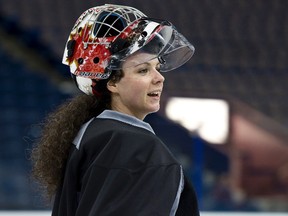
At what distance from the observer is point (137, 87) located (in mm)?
1176

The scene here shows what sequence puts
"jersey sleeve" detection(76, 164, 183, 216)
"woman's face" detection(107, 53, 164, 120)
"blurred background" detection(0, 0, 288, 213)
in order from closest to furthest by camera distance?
1. "jersey sleeve" detection(76, 164, 183, 216)
2. "woman's face" detection(107, 53, 164, 120)
3. "blurred background" detection(0, 0, 288, 213)

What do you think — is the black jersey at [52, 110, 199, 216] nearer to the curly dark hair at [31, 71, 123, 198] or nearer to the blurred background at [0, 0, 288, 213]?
the curly dark hair at [31, 71, 123, 198]

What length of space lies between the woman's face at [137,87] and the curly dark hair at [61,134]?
33 millimetres

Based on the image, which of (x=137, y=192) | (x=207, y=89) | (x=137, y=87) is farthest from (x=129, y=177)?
(x=207, y=89)

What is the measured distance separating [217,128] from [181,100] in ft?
1.17

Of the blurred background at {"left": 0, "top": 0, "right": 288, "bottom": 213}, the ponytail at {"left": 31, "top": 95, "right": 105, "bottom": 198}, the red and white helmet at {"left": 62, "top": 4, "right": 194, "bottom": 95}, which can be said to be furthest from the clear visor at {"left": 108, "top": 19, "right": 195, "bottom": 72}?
the blurred background at {"left": 0, "top": 0, "right": 288, "bottom": 213}

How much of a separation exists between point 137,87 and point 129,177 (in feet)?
0.55

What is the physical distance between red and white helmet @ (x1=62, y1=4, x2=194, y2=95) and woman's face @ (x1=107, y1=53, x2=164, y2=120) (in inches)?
0.6

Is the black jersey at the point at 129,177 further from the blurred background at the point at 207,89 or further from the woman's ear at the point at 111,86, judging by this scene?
the blurred background at the point at 207,89

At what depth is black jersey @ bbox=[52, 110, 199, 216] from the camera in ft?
3.51

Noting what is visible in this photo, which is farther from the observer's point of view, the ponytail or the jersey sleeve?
the ponytail

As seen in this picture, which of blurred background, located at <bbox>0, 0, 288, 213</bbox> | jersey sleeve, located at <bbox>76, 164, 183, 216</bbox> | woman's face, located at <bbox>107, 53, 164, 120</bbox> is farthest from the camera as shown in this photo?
blurred background, located at <bbox>0, 0, 288, 213</bbox>

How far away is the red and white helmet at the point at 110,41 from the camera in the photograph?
1.16 metres

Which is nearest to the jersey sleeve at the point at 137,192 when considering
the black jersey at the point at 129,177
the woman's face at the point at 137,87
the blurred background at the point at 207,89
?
the black jersey at the point at 129,177
